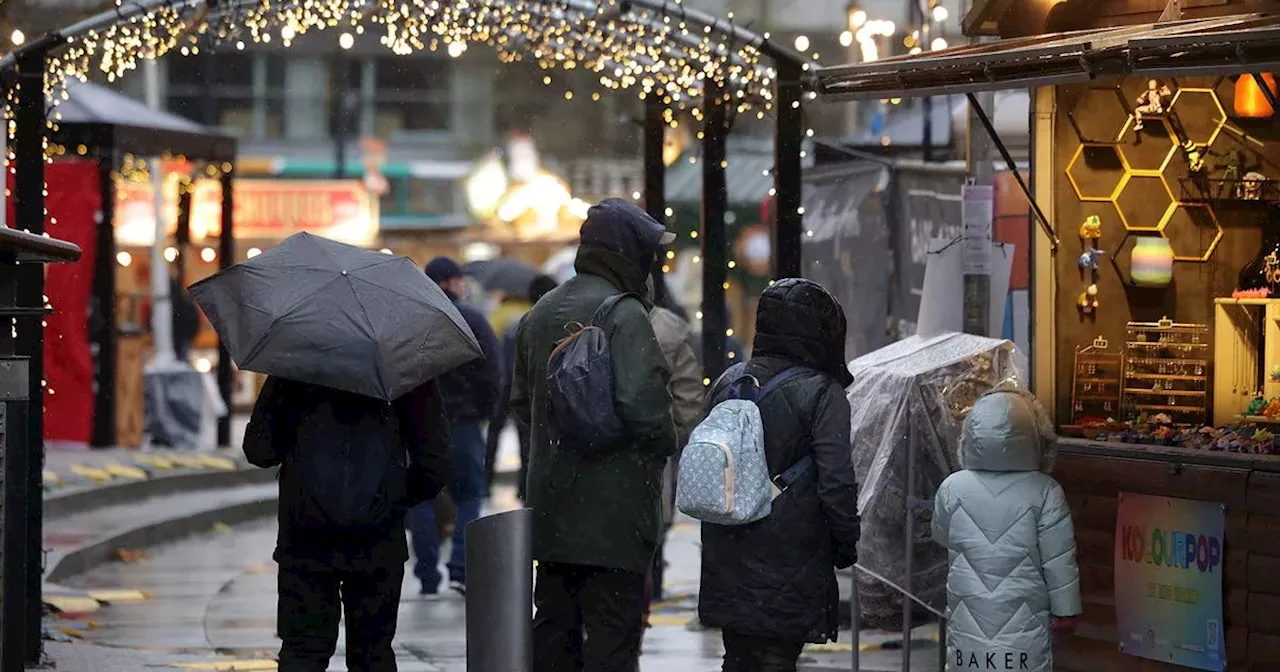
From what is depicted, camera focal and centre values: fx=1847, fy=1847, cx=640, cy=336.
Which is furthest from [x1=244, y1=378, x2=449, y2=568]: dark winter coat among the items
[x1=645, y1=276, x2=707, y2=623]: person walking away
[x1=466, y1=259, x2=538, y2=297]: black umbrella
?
[x1=466, y1=259, x2=538, y2=297]: black umbrella

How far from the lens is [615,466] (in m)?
6.64

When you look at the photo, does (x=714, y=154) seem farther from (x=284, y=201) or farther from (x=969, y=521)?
(x=284, y=201)

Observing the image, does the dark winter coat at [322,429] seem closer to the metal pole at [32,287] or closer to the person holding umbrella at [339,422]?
the person holding umbrella at [339,422]

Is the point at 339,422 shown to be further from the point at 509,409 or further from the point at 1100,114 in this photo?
the point at 1100,114

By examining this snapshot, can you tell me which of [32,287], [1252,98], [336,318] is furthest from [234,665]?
[1252,98]

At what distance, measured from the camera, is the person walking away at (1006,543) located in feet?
22.2

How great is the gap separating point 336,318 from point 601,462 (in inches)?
42.5

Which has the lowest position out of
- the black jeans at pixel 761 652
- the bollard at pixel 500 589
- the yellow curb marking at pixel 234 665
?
the yellow curb marking at pixel 234 665

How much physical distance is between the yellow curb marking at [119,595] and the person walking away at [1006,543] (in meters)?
6.66

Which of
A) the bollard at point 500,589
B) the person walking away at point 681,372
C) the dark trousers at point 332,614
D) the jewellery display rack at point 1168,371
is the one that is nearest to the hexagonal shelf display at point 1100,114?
the jewellery display rack at point 1168,371

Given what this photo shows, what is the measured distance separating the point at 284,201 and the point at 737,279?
10198 millimetres

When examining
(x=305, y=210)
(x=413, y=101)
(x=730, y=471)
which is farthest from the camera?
(x=413, y=101)

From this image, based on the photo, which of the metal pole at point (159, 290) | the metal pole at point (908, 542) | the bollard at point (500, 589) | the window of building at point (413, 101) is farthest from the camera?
the window of building at point (413, 101)

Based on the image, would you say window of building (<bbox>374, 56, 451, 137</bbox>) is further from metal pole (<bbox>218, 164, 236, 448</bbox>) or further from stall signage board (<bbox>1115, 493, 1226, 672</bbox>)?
stall signage board (<bbox>1115, 493, 1226, 672</bbox>)
